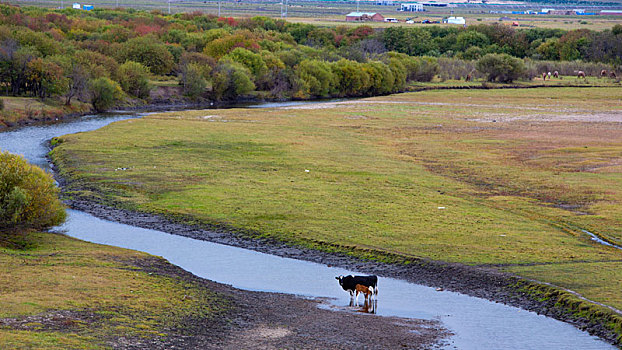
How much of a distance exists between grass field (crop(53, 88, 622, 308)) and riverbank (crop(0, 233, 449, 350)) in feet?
24.2

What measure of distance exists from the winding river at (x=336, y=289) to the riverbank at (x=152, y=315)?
1.03 meters

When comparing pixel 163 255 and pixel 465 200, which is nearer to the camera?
pixel 163 255

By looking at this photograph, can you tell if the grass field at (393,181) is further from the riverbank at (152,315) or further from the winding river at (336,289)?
the riverbank at (152,315)

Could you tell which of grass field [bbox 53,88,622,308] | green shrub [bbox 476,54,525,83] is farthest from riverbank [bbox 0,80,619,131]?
grass field [bbox 53,88,622,308]

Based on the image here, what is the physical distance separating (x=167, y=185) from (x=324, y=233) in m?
13.7

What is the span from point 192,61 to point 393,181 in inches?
3194

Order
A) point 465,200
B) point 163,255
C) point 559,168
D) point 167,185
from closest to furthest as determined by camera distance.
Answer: point 163,255 < point 465,200 < point 167,185 < point 559,168

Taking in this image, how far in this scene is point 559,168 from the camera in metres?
50.2

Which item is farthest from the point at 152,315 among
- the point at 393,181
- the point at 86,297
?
the point at 393,181

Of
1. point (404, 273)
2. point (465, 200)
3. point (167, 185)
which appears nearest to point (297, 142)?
point (167, 185)

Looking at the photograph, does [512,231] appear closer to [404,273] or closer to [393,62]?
[404,273]

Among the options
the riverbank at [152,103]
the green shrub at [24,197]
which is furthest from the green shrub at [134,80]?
the green shrub at [24,197]

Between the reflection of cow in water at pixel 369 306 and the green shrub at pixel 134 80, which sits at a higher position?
the green shrub at pixel 134 80

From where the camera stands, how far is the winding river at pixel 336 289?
2148cm
